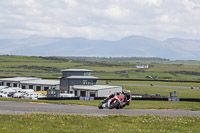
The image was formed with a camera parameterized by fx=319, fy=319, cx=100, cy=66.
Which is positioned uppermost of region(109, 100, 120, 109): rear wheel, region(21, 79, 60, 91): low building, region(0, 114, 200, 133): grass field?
region(21, 79, 60, 91): low building

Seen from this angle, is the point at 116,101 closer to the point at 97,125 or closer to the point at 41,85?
the point at 97,125

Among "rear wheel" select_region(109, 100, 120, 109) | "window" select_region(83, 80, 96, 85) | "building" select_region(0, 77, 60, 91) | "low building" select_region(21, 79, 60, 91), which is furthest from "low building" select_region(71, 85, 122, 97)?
"rear wheel" select_region(109, 100, 120, 109)

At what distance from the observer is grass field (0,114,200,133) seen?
758 inches

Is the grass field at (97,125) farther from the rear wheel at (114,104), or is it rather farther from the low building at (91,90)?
the low building at (91,90)

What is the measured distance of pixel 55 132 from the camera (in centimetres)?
1842

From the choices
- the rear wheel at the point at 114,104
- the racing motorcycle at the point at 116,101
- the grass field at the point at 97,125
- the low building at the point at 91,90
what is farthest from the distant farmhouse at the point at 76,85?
the grass field at the point at 97,125

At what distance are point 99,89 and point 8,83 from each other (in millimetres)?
37563

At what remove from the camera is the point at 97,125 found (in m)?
21.3

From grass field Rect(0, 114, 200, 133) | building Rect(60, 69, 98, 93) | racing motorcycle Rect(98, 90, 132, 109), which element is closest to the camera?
grass field Rect(0, 114, 200, 133)

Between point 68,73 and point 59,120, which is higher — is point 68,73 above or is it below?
above

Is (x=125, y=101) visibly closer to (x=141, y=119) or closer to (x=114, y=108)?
(x=114, y=108)

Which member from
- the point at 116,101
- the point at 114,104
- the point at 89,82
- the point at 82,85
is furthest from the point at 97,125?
the point at 89,82

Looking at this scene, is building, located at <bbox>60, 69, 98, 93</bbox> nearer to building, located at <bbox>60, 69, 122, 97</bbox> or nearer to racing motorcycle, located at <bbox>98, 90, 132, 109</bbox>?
building, located at <bbox>60, 69, 122, 97</bbox>

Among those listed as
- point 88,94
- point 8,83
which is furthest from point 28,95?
point 8,83
